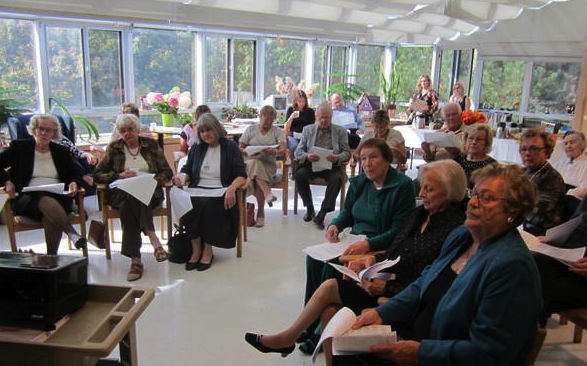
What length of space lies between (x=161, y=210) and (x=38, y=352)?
236 cm

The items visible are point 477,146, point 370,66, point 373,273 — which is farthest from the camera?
point 370,66

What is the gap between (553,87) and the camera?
7836 millimetres

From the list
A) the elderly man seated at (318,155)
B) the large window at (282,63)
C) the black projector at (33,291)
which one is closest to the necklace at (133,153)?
the elderly man seated at (318,155)

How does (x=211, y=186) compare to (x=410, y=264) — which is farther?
(x=211, y=186)

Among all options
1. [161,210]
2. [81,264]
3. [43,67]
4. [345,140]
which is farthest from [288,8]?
[81,264]

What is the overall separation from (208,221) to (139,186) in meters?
0.58

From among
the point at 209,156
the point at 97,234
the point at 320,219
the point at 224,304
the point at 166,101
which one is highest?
the point at 166,101

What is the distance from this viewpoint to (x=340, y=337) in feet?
5.44

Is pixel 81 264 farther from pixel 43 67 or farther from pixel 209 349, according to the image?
pixel 43 67

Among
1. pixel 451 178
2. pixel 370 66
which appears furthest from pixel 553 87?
pixel 451 178

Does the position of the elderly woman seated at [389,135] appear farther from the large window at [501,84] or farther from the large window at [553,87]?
the large window at [501,84]

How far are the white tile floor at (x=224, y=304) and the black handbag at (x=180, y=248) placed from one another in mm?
67

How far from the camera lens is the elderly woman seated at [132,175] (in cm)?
350

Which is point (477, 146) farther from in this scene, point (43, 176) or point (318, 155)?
point (43, 176)
